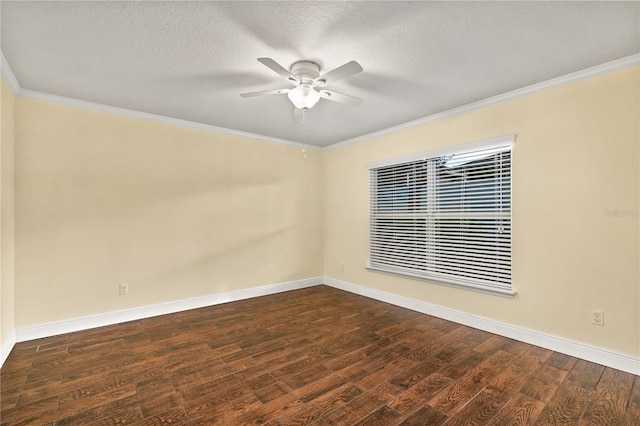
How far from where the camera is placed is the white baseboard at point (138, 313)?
3070 mm

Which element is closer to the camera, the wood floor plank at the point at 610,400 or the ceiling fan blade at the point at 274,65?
the wood floor plank at the point at 610,400

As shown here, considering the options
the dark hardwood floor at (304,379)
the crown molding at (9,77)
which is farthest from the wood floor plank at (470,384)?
the crown molding at (9,77)

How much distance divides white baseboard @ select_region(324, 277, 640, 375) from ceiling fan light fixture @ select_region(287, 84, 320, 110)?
287 cm

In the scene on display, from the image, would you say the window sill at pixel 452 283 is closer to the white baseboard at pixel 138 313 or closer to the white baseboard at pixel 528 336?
the white baseboard at pixel 528 336

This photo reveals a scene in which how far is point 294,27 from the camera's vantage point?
2023 mm

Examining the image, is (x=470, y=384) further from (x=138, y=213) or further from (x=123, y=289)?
(x=138, y=213)

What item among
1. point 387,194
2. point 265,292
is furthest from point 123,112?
point 387,194

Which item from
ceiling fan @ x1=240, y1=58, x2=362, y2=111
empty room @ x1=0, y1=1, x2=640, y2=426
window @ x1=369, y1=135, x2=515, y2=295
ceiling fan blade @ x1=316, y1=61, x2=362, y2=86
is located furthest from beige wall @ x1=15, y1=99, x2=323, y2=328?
ceiling fan blade @ x1=316, y1=61, x2=362, y2=86

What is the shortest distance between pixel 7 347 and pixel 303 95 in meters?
3.46

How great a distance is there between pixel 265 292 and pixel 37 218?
9.49 ft

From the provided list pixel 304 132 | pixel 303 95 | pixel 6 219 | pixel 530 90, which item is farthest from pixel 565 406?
pixel 6 219

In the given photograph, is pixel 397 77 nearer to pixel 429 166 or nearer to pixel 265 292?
pixel 429 166

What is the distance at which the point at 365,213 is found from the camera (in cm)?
475

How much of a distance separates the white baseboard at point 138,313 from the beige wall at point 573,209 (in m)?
2.78
